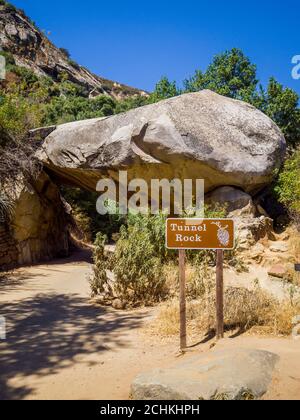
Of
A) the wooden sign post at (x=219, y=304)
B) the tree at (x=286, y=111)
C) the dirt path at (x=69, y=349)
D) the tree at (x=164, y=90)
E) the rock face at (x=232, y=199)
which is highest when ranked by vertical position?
the tree at (x=164, y=90)

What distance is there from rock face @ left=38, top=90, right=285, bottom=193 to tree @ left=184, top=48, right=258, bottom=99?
7298 mm

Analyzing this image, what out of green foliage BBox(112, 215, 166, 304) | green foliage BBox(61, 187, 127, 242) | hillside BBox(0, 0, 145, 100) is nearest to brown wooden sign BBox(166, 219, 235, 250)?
green foliage BBox(112, 215, 166, 304)

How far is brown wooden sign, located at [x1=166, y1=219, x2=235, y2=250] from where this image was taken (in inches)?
155

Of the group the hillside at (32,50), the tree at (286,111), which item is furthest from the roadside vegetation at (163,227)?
the hillside at (32,50)

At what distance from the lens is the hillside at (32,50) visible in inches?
1283

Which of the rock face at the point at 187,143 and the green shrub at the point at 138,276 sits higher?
the rock face at the point at 187,143

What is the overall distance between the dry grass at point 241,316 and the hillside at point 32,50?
30332 millimetres

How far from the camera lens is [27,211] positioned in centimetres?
1024

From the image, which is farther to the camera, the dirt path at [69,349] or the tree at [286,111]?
the tree at [286,111]

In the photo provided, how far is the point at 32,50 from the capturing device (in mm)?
34594

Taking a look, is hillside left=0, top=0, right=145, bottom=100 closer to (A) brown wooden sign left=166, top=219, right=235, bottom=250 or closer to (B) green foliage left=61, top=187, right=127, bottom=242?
(B) green foliage left=61, top=187, right=127, bottom=242

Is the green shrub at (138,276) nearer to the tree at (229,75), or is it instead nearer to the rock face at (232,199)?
the rock face at (232,199)

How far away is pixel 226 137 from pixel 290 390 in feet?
24.5
